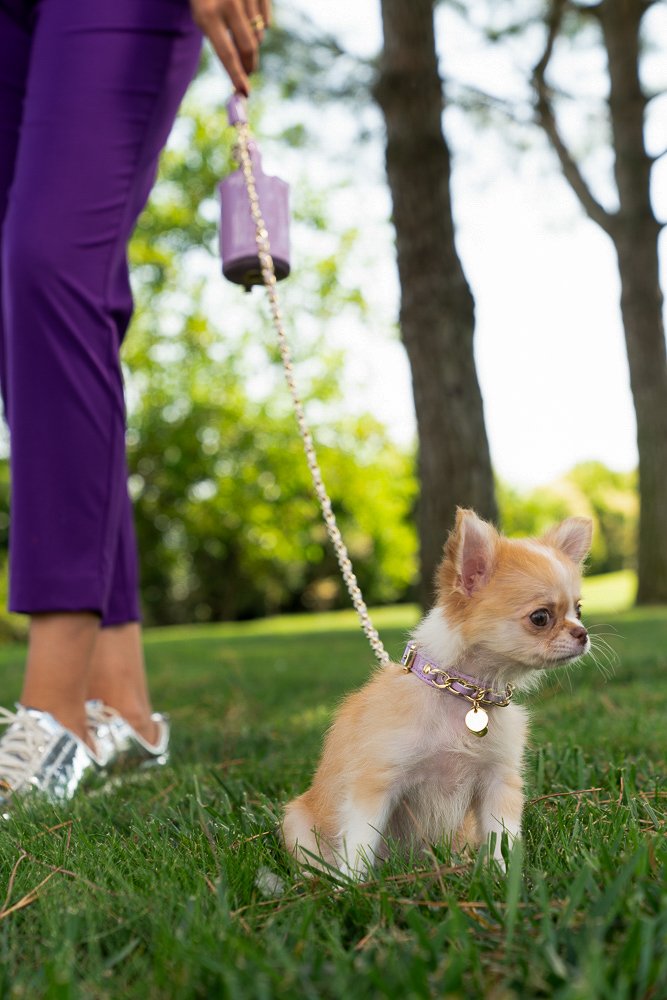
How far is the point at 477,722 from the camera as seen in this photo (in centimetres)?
163

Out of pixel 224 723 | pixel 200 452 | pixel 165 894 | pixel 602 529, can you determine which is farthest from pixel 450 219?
pixel 602 529

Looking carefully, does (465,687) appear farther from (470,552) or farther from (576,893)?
(576,893)

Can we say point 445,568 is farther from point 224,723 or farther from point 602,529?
point 602,529

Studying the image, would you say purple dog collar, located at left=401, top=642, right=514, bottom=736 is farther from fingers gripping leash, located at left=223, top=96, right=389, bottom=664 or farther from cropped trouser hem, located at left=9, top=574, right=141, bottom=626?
cropped trouser hem, located at left=9, top=574, right=141, bottom=626

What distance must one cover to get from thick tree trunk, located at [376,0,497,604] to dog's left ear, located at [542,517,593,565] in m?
4.84

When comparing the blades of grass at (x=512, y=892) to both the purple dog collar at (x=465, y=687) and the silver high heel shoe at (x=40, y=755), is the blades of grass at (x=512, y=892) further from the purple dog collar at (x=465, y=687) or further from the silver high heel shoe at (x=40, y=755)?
the silver high heel shoe at (x=40, y=755)

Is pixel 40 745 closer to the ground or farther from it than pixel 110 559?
closer to the ground

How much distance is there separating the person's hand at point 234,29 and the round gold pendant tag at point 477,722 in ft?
5.72

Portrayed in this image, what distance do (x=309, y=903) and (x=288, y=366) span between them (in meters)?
1.34

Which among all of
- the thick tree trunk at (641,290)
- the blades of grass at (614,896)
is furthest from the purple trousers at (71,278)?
the thick tree trunk at (641,290)

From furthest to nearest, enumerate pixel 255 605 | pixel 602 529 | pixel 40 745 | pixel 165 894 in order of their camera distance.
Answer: pixel 602 529
pixel 255 605
pixel 40 745
pixel 165 894

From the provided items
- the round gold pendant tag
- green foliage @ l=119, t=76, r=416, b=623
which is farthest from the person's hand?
green foliage @ l=119, t=76, r=416, b=623

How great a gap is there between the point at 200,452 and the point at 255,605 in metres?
5.86

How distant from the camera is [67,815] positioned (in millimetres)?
1988
